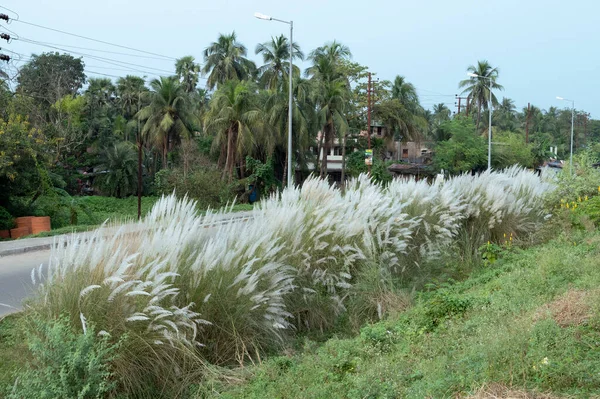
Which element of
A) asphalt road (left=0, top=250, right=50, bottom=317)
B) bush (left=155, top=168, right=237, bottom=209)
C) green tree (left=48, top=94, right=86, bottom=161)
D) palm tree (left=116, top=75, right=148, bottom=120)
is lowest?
asphalt road (left=0, top=250, right=50, bottom=317)

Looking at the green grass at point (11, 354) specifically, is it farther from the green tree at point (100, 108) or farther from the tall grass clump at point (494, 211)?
the green tree at point (100, 108)

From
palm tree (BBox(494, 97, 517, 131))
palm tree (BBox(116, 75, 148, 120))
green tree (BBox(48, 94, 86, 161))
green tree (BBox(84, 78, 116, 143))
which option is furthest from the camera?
palm tree (BBox(494, 97, 517, 131))

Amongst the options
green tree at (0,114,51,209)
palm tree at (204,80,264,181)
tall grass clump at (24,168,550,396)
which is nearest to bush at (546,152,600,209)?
tall grass clump at (24,168,550,396)

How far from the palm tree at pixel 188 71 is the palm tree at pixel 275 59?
13.9 meters

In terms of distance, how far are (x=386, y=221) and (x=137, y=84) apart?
56479 mm

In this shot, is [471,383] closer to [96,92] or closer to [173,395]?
[173,395]

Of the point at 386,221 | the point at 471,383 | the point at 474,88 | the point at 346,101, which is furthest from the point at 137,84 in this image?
the point at 471,383

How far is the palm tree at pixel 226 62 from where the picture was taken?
59.8m

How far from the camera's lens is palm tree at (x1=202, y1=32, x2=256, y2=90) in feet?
196

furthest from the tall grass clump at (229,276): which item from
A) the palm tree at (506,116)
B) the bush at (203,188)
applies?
the palm tree at (506,116)

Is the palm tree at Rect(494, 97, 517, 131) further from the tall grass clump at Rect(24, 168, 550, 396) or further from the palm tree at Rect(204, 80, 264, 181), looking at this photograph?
the tall grass clump at Rect(24, 168, 550, 396)

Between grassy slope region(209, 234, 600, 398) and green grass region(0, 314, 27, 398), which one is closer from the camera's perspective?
grassy slope region(209, 234, 600, 398)

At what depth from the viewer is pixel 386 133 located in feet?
202

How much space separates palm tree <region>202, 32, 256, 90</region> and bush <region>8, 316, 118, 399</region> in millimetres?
56278
